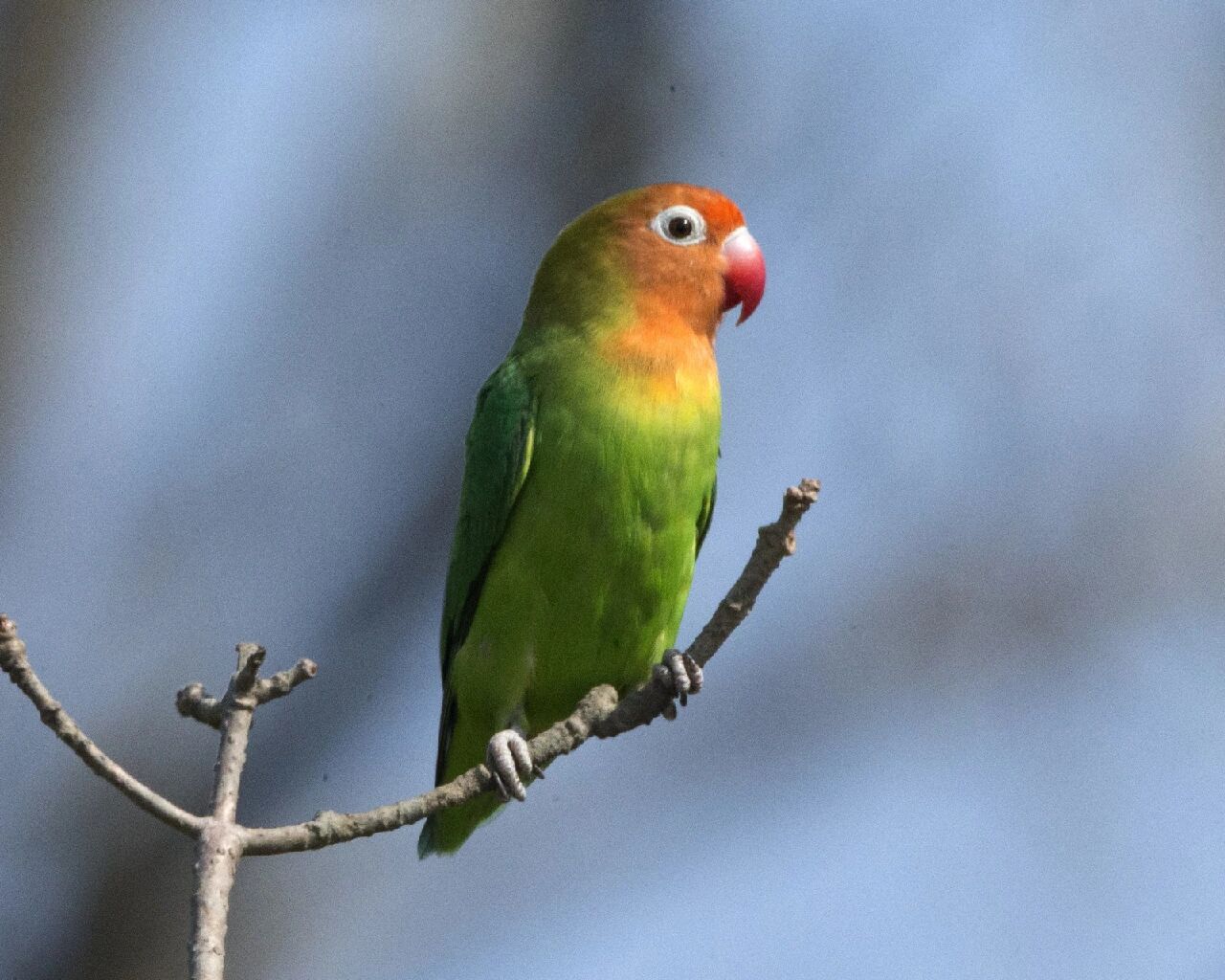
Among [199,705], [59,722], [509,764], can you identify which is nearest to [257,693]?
[199,705]

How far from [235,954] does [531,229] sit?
146 inches

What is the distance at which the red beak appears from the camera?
461 centimetres

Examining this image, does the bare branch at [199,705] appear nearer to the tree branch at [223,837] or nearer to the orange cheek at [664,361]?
the tree branch at [223,837]

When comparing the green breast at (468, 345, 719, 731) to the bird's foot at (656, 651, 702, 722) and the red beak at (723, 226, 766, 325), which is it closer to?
the bird's foot at (656, 651, 702, 722)

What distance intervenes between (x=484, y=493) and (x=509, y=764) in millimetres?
858

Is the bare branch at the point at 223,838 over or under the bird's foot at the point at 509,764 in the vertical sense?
under

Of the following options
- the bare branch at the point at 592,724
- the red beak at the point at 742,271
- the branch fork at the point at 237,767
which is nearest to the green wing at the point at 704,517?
the red beak at the point at 742,271

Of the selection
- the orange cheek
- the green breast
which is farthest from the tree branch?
the orange cheek

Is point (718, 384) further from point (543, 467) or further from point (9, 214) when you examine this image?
point (9, 214)

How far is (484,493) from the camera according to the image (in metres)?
4.26

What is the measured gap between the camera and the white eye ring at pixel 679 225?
15.0ft

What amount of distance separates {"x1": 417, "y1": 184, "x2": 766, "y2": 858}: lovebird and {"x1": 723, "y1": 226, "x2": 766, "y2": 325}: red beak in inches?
1.2

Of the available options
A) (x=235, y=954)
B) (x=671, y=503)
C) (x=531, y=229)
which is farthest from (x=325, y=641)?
(x=671, y=503)

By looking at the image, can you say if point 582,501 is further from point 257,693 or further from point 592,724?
point 257,693
